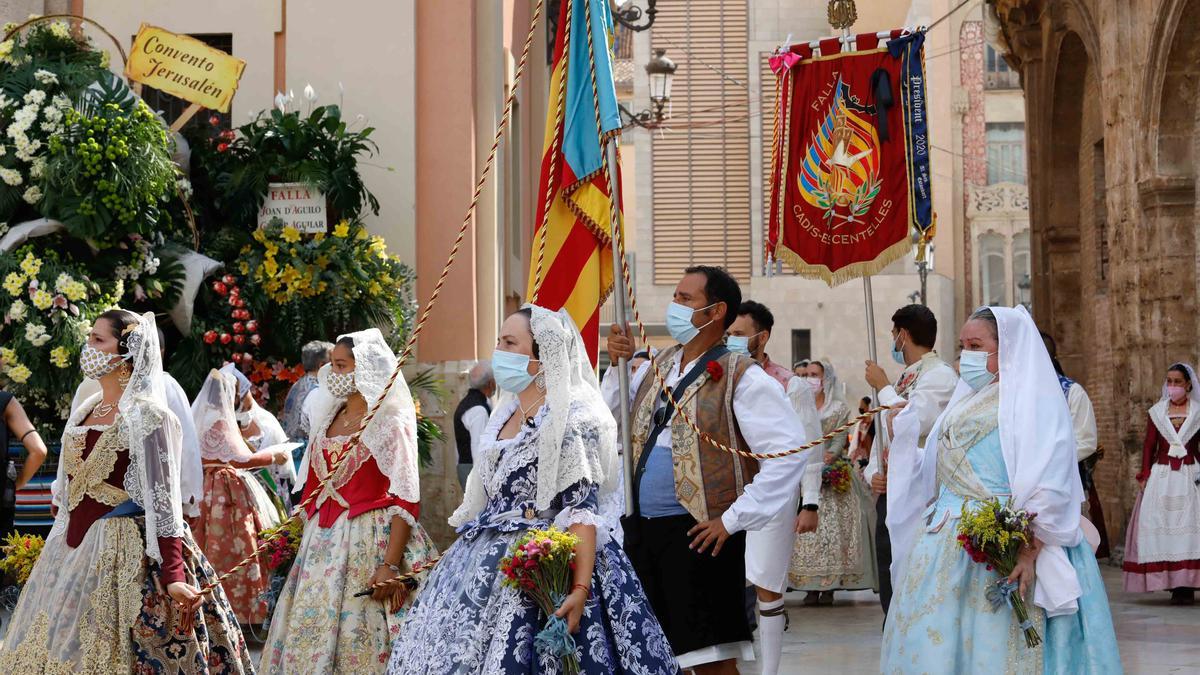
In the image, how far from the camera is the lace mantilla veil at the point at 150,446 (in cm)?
710

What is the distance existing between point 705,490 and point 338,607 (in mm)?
1772

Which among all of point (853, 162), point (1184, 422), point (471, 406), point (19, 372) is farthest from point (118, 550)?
point (1184, 422)

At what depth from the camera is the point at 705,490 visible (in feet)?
23.1

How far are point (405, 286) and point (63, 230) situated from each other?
2766 millimetres

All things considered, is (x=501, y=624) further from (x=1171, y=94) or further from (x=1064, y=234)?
(x=1064, y=234)

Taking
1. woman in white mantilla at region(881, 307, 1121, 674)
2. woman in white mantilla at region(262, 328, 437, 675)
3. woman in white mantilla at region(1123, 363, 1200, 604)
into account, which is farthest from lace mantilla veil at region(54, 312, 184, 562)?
woman in white mantilla at region(1123, 363, 1200, 604)

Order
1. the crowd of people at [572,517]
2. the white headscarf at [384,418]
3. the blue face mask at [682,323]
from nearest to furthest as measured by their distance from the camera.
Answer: the crowd of people at [572,517] < the blue face mask at [682,323] < the white headscarf at [384,418]

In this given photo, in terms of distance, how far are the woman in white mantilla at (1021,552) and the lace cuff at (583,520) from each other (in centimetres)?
182

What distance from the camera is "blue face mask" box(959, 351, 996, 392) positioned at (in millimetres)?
7512

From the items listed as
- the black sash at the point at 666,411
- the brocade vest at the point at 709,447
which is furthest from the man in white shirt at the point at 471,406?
the brocade vest at the point at 709,447

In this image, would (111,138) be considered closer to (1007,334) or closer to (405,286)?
(405,286)

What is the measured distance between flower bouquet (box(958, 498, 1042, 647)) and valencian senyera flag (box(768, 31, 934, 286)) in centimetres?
435

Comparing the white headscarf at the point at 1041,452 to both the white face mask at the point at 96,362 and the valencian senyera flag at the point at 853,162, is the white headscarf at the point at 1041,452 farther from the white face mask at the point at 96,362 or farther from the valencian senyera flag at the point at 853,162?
the valencian senyera flag at the point at 853,162

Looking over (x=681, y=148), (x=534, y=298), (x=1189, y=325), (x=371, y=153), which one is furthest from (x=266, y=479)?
(x=681, y=148)
